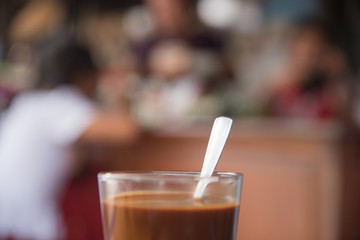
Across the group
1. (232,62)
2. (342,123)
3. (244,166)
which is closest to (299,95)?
(342,123)

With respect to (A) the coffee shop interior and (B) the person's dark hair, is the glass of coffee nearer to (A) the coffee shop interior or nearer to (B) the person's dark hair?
(A) the coffee shop interior

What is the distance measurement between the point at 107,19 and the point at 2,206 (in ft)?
16.4

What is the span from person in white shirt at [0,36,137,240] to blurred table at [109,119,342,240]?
0.43 m

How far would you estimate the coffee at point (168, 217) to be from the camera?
0.52m

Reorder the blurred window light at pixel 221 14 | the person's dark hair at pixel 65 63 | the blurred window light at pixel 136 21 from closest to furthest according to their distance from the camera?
the person's dark hair at pixel 65 63
the blurred window light at pixel 221 14
the blurred window light at pixel 136 21

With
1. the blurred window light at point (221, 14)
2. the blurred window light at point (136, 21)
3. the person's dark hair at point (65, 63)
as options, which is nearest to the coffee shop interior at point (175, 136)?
the person's dark hair at point (65, 63)

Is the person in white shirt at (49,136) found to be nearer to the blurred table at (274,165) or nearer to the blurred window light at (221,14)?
the blurred table at (274,165)

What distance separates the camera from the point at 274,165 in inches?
106

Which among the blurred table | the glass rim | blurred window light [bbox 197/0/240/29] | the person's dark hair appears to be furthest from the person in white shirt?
blurred window light [bbox 197/0/240/29]

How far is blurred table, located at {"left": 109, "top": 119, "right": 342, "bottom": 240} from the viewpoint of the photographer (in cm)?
253

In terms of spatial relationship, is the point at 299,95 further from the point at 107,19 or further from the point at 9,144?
the point at 107,19

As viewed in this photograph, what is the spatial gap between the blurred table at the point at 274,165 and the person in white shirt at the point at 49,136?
16.8 inches

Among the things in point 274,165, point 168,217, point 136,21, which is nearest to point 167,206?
point 168,217

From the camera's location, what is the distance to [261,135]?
2.93 m
